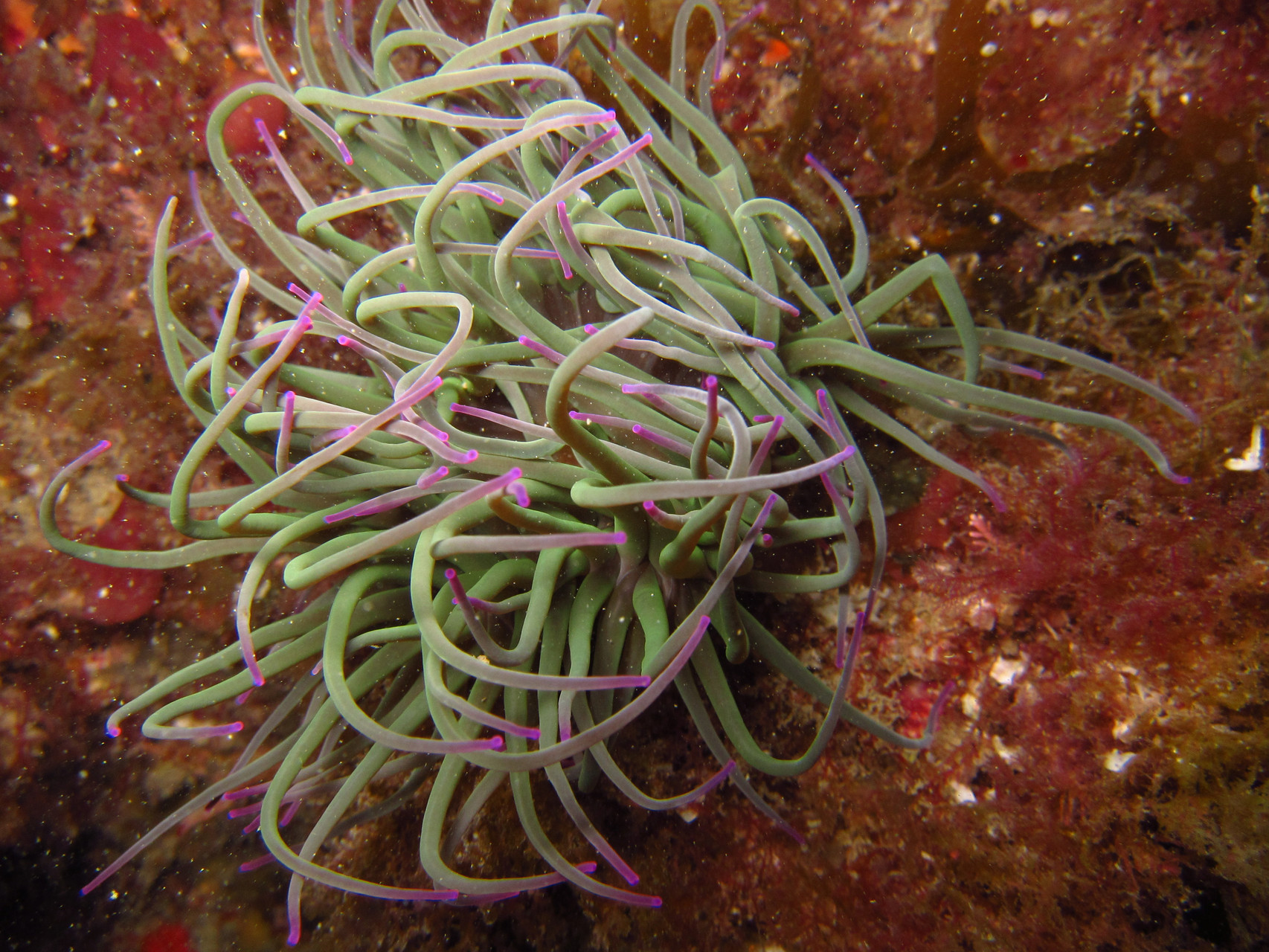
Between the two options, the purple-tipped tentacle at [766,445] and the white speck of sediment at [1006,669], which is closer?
the purple-tipped tentacle at [766,445]

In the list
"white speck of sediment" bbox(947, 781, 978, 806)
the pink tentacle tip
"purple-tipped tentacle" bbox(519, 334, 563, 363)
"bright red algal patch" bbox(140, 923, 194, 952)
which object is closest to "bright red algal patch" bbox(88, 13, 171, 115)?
"purple-tipped tentacle" bbox(519, 334, 563, 363)

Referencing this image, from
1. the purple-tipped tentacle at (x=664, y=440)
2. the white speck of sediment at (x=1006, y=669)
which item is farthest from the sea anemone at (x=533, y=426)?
the white speck of sediment at (x=1006, y=669)

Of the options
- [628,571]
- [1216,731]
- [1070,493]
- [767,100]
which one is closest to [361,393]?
[628,571]

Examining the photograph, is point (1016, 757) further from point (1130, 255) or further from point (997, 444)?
point (1130, 255)

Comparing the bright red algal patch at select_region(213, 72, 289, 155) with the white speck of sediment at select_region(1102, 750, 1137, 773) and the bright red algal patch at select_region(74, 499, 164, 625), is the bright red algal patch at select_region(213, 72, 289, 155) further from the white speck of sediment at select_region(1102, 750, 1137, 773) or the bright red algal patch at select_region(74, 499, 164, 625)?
the white speck of sediment at select_region(1102, 750, 1137, 773)

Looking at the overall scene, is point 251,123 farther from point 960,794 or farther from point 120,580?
point 960,794

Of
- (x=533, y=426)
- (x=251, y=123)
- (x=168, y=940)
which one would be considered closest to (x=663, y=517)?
(x=533, y=426)

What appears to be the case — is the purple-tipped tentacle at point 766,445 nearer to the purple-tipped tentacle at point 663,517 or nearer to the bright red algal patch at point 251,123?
the purple-tipped tentacle at point 663,517

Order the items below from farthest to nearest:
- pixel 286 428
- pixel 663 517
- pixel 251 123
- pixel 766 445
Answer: pixel 251 123 → pixel 286 428 → pixel 663 517 → pixel 766 445
